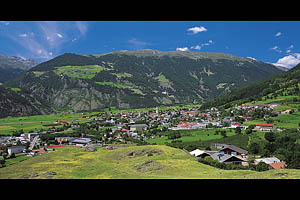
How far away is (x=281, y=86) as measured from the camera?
3332 inches

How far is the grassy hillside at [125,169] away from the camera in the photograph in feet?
32.3

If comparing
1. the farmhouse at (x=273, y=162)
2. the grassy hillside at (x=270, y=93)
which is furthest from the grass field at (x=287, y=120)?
the farmhouse at (x=273, y=162)

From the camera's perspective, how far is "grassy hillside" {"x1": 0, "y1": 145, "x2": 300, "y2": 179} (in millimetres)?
9844

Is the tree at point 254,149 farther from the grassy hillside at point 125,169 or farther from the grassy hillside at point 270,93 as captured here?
the grassy hillside at point 270,93

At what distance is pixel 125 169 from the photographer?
13078mm

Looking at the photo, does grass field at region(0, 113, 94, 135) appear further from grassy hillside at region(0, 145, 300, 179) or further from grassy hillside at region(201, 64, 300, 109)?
grassy hillside at region(201, 64, 300, 109)

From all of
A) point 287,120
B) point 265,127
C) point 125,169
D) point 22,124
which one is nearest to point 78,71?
point 22,124

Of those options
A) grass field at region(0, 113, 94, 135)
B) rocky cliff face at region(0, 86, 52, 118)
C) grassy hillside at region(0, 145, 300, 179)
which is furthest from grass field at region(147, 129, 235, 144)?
rocky cliff face at region(0, 86, 52, 118)

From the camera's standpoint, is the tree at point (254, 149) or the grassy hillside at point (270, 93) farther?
the grassy hillside at point (270, 93)

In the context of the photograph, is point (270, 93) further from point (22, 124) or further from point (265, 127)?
point (22, 124)
